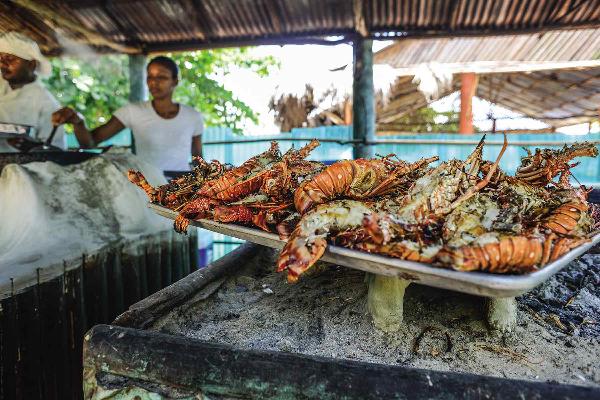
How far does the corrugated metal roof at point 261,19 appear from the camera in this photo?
4605 mm

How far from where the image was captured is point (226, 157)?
7242 millimetres

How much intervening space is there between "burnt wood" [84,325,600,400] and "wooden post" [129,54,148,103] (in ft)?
17.2

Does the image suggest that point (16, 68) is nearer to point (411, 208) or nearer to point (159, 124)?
point (159, 124)

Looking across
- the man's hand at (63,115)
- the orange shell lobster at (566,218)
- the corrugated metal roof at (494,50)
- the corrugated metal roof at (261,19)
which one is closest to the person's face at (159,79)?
the man's hand at (63,115)

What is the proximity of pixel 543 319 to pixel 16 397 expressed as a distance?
119 inches

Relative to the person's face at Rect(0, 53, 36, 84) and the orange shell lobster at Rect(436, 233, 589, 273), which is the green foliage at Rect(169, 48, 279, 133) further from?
the orange shell lobster at Rect(436, 233, 589, 273)

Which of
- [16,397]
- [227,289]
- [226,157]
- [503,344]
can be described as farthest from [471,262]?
[226,157]

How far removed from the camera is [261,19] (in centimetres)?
512

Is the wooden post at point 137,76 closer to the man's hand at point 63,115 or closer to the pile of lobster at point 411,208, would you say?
the man's hand at point 63,115

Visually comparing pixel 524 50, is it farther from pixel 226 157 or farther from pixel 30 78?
pixel 30 78

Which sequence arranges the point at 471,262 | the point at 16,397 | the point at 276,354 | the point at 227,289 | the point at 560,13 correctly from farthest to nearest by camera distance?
the point at 560,13 → the point at 227,289 → the point at 16,397 → the point at 276,354 → the point at 471,262

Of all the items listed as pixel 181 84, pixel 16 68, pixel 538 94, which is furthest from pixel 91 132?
pixel 538 94

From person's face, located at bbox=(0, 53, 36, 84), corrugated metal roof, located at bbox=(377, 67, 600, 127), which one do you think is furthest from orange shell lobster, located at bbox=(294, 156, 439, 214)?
corrugated metal roof, located at bbox=(377, 67, 600, 127)

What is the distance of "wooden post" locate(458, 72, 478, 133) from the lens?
33.7ft
